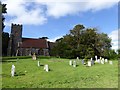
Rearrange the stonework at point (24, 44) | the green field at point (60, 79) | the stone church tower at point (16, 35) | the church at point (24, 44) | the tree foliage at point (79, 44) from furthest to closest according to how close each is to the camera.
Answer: the stone church tower at point (16, 35) → the church at point (24, 44) → the stonework at point (24, 44) → the tree foliage at point (79, 44) → the green field at point (60, 79)

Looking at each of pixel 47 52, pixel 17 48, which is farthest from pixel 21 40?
pixel 47 52

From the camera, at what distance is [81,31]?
7031cm

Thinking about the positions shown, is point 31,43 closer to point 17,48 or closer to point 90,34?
point 17,48

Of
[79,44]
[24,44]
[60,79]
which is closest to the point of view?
[60,79]

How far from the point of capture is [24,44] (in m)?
99.1

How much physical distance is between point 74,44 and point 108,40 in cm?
3778

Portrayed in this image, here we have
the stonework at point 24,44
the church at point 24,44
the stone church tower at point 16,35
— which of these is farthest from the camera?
the stone church tower at point 16,35

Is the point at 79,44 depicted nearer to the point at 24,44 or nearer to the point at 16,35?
the point at 24,44

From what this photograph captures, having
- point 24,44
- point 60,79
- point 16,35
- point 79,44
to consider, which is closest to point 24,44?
point 24,44

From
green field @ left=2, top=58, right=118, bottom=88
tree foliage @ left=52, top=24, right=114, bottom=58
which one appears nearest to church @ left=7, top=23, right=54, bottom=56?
tree foliage @ left=52, top=24, right=114, bottom=58

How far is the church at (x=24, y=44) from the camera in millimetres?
97306

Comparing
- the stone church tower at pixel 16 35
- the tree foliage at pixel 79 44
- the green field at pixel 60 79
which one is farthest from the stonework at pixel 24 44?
the green field at pixel 60 79

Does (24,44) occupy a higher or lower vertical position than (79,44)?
higher

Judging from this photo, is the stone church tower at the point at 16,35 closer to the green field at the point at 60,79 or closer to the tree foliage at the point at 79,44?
the tree foliage at the point at 79,44
